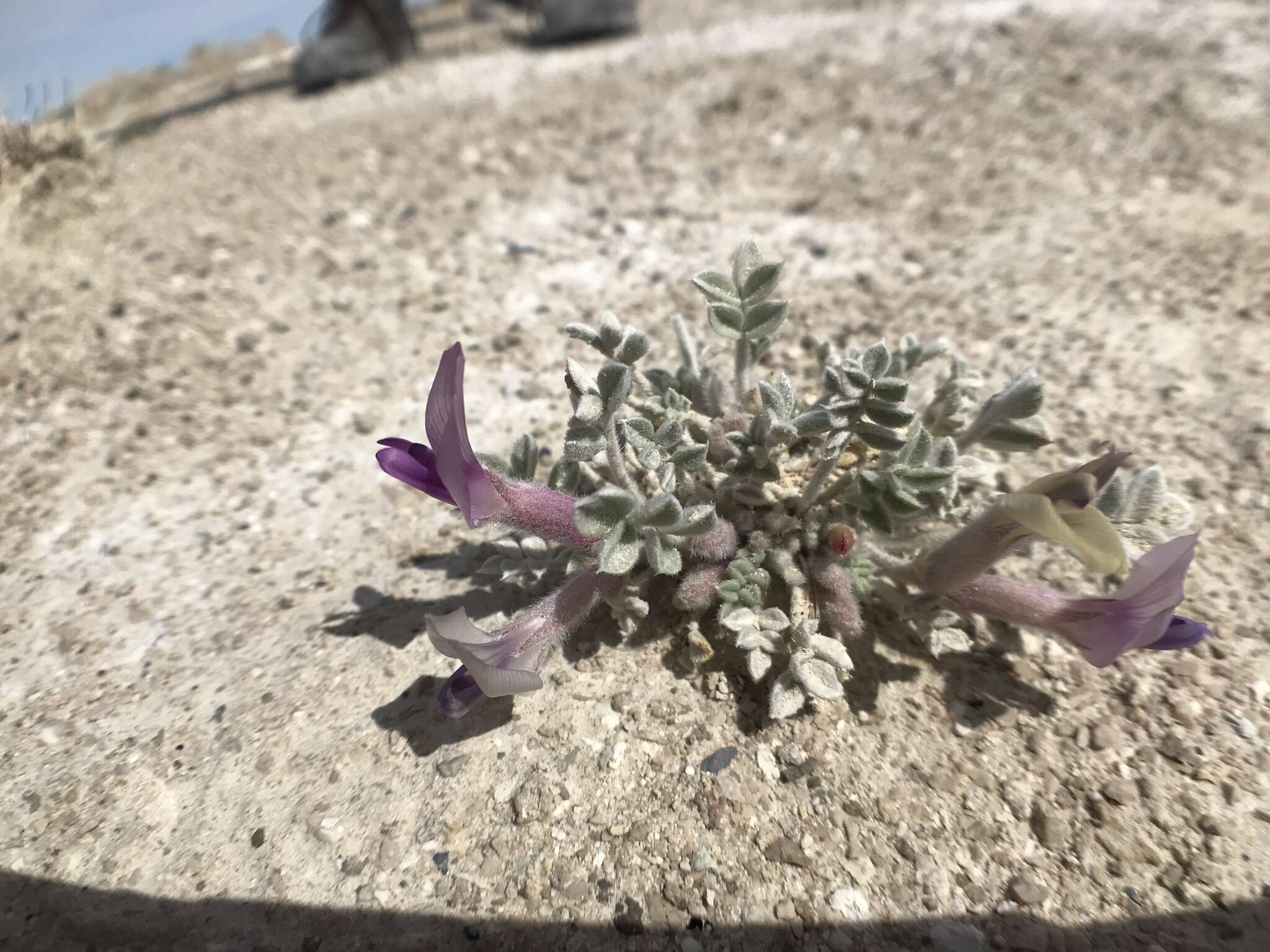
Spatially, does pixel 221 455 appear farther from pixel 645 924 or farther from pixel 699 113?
pixel 699 113

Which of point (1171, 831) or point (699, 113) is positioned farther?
point (699, 113)

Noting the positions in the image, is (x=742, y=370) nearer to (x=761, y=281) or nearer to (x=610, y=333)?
(x=761, y=281)

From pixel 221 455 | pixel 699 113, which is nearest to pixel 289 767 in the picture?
pixel 221 455

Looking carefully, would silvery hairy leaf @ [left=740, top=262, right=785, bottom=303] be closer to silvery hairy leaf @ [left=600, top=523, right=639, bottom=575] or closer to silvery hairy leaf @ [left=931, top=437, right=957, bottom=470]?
silvery hairy leaf @ [left=931, top=437, right=957, bottom=470]

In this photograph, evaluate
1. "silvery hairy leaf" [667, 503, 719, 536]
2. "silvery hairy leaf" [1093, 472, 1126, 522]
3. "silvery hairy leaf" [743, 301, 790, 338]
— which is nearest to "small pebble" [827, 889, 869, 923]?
"silvery hairy leaf" [667, 503, 719, 536]

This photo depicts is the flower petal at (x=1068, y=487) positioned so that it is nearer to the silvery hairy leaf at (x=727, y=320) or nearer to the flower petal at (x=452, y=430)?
the silvery hairy leaf at (x=727, y=320)

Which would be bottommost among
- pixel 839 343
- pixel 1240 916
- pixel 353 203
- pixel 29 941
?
pixel 1240 916

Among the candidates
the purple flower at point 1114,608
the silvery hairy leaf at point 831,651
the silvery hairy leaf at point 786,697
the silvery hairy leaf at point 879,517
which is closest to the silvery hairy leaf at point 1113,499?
the purple flower at point 1114,608

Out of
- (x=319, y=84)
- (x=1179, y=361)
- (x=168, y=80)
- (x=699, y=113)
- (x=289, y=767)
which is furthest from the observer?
(x=168, y=80)
